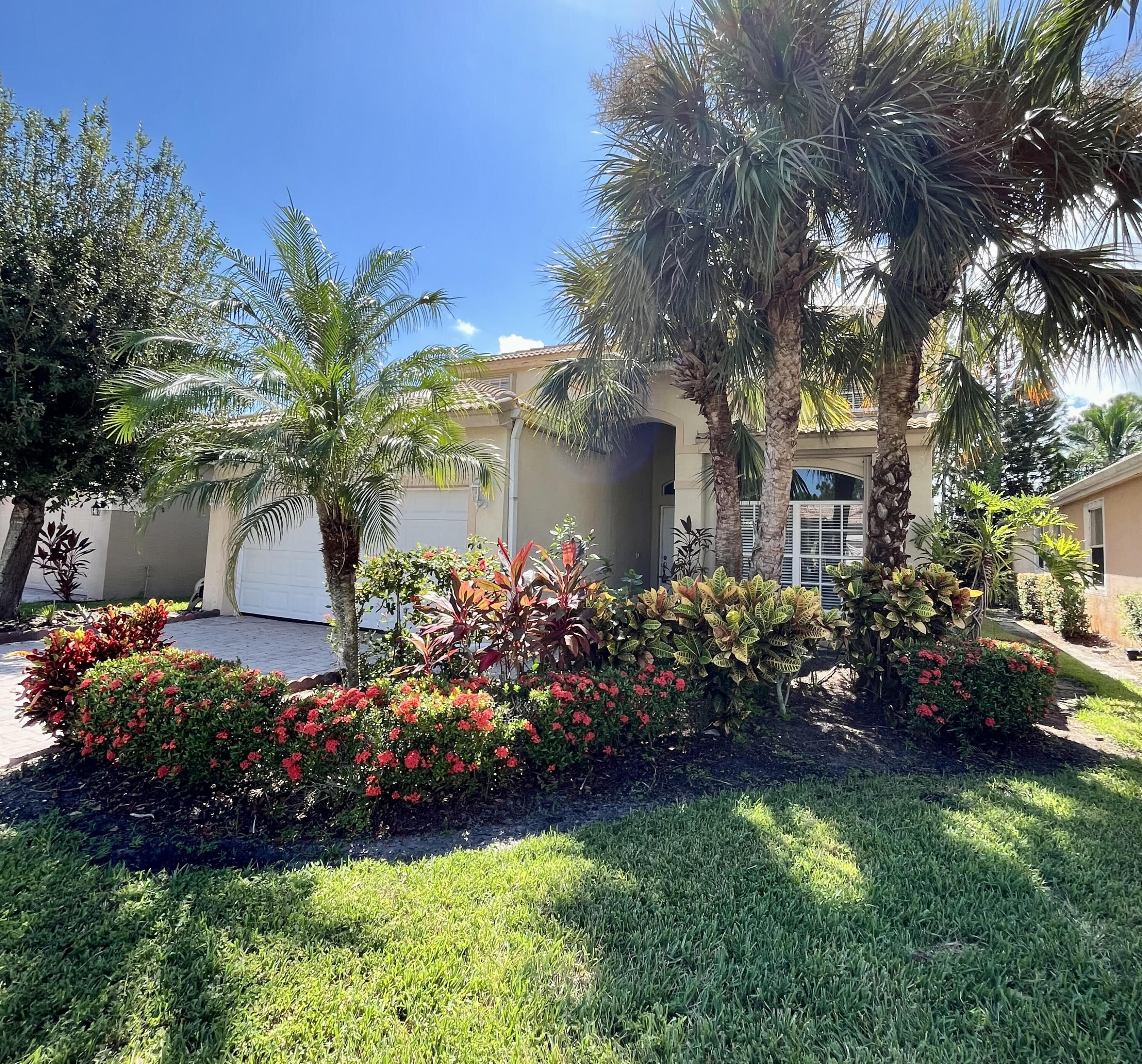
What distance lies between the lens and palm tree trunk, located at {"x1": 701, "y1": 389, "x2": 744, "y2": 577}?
8422mm

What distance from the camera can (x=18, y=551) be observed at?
37.3 feet

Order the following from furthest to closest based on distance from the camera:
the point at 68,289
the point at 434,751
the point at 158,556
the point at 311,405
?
the point at 158,556
the point at 68,289
the point at 311,405
the point at 434,751

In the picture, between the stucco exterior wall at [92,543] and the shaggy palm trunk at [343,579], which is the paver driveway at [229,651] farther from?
the stucco exterior wall at [92,543]

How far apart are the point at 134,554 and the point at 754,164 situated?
1771cm

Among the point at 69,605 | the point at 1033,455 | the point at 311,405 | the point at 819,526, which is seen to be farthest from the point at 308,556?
the point at 1033,455

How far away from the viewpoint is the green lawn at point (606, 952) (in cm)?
214

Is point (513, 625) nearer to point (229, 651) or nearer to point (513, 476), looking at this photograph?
point (513, 476)

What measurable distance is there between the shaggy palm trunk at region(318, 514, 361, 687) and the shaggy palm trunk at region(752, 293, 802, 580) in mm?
4645

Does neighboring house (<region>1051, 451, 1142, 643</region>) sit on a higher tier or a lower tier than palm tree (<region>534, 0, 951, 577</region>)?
lower

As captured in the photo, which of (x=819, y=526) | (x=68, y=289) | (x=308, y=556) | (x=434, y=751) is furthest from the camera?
(x=819, y=526)

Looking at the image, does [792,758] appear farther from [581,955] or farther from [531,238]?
[531,238]

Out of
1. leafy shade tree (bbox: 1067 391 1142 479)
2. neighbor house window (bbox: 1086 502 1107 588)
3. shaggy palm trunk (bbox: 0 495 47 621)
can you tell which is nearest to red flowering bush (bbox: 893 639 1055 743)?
neighbor house window (bbox: 1086 502 1107 588)

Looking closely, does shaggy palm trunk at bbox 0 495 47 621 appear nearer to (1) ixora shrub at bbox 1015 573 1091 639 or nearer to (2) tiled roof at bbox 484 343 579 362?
(2) tiled roof at bbox 484 343 579 362

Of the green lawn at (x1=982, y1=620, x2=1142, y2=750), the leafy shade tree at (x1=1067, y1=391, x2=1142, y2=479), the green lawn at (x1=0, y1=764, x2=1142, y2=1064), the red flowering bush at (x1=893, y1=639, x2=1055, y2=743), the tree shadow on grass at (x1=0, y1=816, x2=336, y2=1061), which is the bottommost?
the tree shadow on grass at (x1=0, y1=816, x2=336, y2=1061)
